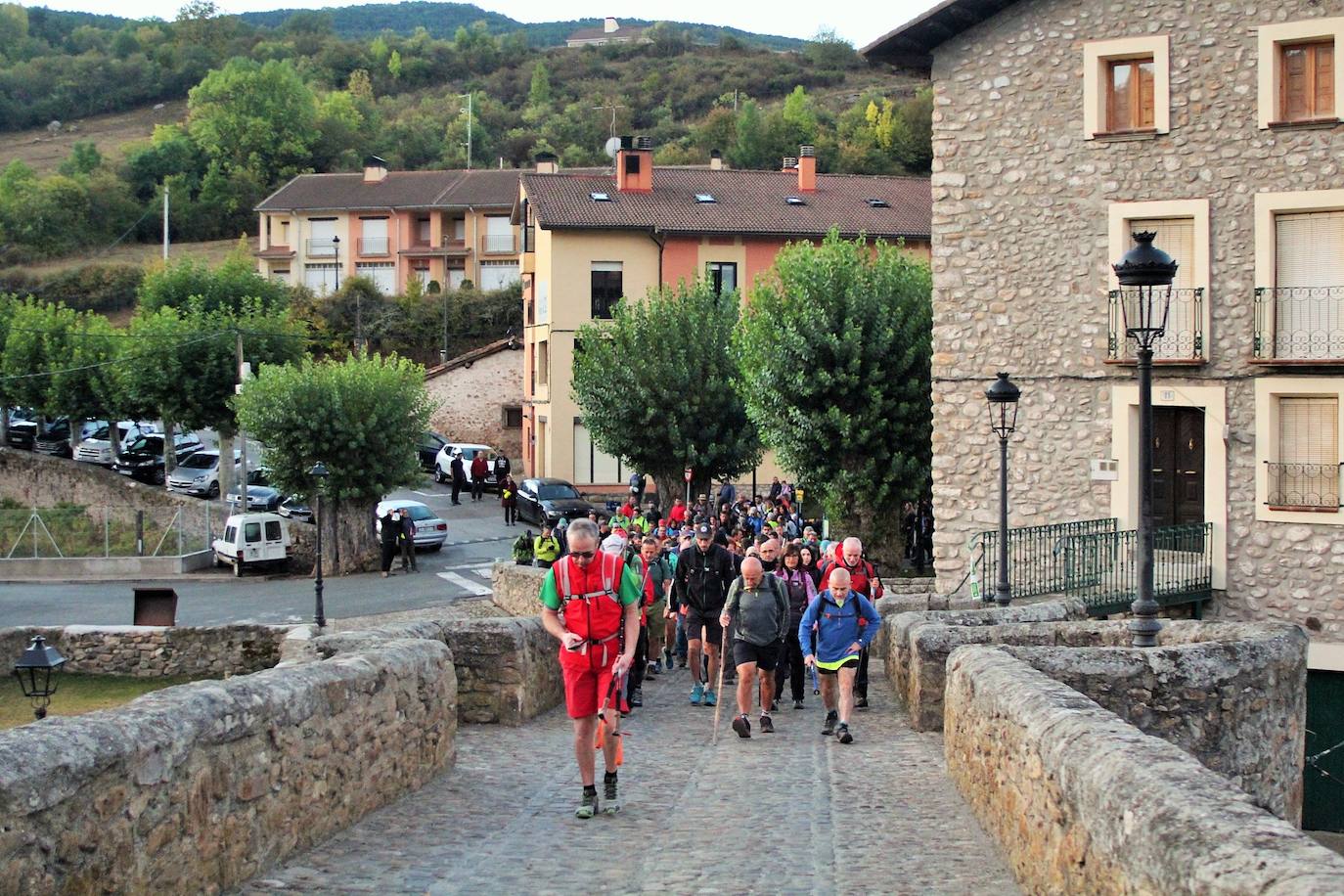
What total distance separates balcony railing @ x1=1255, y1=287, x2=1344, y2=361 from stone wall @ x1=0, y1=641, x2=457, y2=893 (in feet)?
48.1

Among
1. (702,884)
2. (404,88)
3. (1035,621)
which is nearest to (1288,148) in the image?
(1035,621)

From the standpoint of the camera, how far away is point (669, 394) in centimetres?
3756

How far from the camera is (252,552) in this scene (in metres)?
37.8

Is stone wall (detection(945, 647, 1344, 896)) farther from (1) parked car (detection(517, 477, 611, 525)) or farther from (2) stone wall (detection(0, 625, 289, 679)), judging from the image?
(1) parked car (detection(517, 477, 611, 525))

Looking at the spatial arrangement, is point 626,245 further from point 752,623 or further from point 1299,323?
point 752,623

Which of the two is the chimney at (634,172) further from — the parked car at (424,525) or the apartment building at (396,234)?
the apartment building at (396,234)

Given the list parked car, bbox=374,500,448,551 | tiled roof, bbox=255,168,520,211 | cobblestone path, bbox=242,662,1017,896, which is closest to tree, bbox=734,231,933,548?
parked car, bbox=374,500,448,551

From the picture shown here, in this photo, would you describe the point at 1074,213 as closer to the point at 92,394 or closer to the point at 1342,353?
the point at 1342,353

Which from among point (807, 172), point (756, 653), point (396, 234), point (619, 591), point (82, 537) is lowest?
point (82, 537)

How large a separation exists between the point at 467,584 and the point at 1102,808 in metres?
27.9

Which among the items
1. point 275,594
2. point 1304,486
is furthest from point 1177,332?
point 275,594

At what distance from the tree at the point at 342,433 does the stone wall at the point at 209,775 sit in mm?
27479

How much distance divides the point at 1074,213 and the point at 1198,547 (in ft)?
16.0

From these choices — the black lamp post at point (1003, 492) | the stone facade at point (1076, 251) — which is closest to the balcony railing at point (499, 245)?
the stone facade at point (1076, 251)
